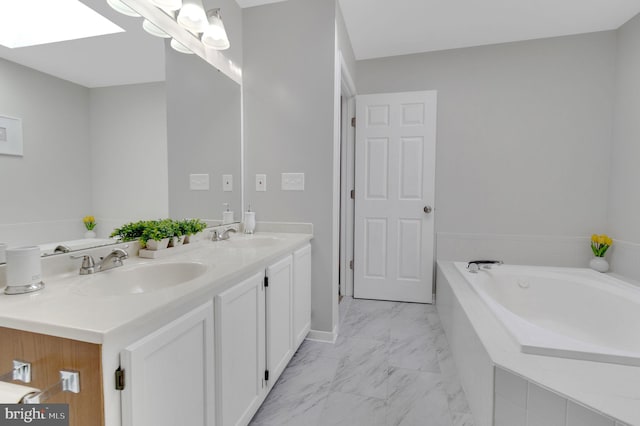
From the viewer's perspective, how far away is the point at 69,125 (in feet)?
3.44

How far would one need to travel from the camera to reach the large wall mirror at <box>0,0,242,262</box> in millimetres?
927

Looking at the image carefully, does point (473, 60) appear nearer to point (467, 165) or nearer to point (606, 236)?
point (467, 165)

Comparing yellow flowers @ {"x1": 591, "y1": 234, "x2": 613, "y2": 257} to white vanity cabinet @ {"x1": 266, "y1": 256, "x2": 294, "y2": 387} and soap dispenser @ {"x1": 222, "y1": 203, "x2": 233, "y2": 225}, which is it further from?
soap dispenser @ {"x1": 222, "y1": 203, "x2": 233, "y2": 225}

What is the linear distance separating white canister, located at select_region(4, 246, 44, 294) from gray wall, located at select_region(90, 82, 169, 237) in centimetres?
35

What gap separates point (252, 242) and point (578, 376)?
170 centimetres

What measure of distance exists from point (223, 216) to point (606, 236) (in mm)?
3128

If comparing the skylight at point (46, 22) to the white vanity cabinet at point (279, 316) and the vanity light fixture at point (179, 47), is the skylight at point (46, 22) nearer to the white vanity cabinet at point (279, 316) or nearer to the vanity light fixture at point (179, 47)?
the vanity light fixture at point (179, 47)

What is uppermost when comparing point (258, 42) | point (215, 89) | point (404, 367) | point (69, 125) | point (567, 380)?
point (258, 42)

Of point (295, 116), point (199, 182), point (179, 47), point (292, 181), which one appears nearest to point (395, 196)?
point (292, 181)

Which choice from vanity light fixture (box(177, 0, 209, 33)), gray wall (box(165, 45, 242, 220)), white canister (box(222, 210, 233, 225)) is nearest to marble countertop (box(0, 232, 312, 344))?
gray wall (box(165, 45, 242, 220))

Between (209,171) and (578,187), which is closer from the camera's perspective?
(209,171)

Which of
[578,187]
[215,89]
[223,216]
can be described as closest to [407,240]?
[578,187]

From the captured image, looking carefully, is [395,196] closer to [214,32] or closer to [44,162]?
[214,32]

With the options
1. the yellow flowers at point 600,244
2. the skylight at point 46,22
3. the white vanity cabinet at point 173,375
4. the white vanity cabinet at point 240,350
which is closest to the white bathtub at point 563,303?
the yellow flowers at point 600,244
